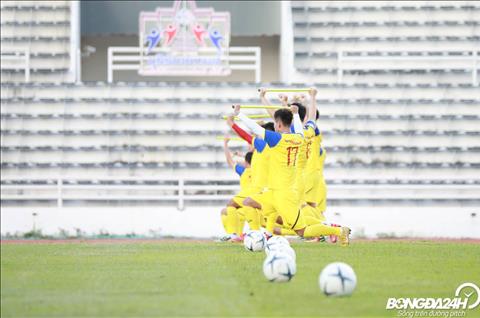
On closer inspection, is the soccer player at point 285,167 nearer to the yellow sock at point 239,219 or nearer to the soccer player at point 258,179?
the soccer player at point 258,179

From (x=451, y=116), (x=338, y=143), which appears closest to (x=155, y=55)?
(x=338, y=143)

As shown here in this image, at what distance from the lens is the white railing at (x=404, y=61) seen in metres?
25.6

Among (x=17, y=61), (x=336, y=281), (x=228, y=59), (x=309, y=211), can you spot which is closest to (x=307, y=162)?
(x=309, y=211)

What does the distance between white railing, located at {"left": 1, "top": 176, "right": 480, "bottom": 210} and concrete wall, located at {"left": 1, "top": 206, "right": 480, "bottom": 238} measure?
1.37 feet

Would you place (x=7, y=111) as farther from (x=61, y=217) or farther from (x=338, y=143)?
(x=338, y=143)

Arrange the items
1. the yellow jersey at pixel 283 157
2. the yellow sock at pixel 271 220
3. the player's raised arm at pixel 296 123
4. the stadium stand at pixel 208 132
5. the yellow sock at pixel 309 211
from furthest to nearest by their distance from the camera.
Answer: the stadium stand at pixel 208 132, the yellow sock at pixel 309 211, the yellow sock at pixel 271 220, the player's raised arm at pixel 296 123, the yellow jersey at pixel 283 157

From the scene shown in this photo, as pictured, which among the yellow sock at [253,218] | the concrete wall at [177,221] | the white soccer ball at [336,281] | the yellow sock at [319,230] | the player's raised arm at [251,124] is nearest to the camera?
the white soccer ball at [336,281]

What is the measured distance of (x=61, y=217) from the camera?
22297 mm

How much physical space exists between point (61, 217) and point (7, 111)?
3.88 metres

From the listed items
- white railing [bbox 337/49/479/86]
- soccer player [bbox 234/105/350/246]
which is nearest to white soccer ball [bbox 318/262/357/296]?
soccer player [bbox 234/105/350/246]

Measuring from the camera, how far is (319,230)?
15461mm

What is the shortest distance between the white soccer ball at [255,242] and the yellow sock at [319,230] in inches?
27.6

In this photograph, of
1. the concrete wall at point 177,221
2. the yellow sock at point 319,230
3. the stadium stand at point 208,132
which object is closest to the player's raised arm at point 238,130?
the yellow sock at point 319,230

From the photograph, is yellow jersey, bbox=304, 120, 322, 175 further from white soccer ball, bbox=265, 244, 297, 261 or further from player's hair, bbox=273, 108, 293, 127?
white soccer ball, bbox=265, 244, 297, 261
